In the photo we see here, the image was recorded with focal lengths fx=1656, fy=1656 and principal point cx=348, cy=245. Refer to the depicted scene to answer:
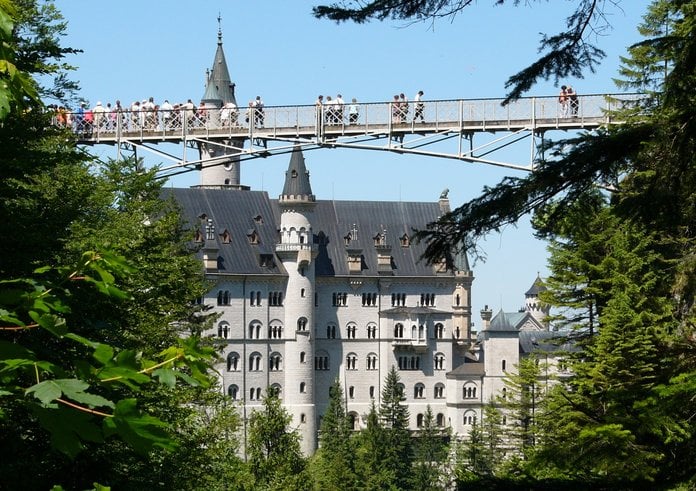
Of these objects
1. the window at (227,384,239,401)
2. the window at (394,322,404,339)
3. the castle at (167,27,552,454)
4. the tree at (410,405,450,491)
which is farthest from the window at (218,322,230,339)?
the tree at (410,405,450,491)

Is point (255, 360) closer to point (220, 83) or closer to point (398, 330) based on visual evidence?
point (398, 330)

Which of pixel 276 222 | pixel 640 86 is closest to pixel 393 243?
pixel 276 222

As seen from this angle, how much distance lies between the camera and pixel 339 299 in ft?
470

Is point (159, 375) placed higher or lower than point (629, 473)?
higher

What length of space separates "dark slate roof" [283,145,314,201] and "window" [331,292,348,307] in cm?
1018

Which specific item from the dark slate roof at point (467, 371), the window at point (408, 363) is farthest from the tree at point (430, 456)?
the window at point (408, 363)

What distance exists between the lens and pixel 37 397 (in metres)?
7.41

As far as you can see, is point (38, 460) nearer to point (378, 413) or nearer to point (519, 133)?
point (519, 133)

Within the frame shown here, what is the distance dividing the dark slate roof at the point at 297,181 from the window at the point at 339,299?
10.2 meters

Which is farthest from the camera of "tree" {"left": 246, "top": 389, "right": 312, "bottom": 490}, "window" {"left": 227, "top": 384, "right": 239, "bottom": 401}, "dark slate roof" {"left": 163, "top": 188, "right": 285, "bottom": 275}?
"dark slate roof" {"left": 163, "top": 188, "right": 285, "bottom": 275}

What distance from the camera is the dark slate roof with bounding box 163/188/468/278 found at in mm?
135250

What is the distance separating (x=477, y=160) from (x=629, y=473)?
85.7 feet

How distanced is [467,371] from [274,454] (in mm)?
70518

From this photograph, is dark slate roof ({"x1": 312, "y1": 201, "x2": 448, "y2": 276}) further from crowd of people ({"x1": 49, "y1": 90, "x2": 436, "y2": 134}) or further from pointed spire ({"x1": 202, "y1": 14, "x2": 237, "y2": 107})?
crowd of people ({"x1": 49, "y1": 90, "x2": 436, "y2": 134})
